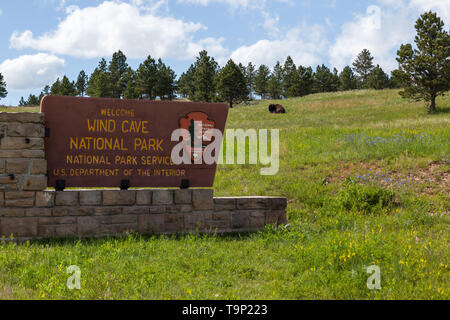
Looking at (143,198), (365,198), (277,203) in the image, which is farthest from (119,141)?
(365,198)

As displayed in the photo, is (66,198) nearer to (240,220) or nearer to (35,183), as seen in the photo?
(35,183)

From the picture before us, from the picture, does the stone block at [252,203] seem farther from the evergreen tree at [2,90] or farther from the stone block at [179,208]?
the evergreen tree at [2,90]

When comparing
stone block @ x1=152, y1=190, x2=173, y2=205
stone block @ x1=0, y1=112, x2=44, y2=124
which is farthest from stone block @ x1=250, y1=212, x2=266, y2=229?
stone block @ x1=0, y1=112, x2=44, y2=124

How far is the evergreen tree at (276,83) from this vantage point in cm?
9406

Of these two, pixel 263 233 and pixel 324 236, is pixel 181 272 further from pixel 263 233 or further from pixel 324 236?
pixel 324 236

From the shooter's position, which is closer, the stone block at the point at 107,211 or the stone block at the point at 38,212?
the stone block at the point at 38,212

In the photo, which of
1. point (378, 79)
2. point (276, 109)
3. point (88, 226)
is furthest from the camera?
point (378, 79)

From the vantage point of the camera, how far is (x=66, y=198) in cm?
679

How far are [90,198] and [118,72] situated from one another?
263 ft

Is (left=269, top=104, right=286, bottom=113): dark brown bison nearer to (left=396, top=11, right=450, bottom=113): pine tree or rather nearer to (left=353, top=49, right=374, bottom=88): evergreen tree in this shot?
(left=396, top=11, right=450, bottom=113): pine tree

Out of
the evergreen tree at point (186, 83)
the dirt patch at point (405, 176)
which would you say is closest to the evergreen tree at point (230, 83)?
the evergreen tree at point (186, 83)

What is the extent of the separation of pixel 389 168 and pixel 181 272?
313 inches

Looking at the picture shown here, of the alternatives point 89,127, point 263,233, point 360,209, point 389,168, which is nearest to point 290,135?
point 389,168
